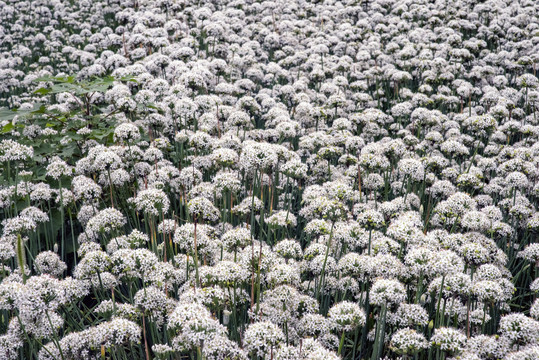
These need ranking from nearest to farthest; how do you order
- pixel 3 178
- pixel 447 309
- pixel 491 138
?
pixel 447 309
pixel 3 178
pixel 491 138

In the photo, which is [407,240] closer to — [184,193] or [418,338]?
[418,338]

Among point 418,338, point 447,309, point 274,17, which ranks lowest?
point 447,309

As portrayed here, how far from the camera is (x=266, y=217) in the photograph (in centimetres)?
641

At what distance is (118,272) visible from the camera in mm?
3879

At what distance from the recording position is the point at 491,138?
8047mm

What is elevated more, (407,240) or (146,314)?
(407,240)

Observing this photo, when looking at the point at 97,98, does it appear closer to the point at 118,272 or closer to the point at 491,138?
the point at 118,272

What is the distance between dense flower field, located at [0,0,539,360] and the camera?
352cm

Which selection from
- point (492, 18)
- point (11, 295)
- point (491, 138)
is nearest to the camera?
point (11, 295)

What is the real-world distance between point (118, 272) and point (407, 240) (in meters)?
2.65

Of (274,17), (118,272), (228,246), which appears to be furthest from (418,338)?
(274,17)

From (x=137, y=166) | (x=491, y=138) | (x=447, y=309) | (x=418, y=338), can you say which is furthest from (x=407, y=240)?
(x=491, y=138)

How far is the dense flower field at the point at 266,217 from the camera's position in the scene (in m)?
3.52

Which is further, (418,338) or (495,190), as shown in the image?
(495,190)
